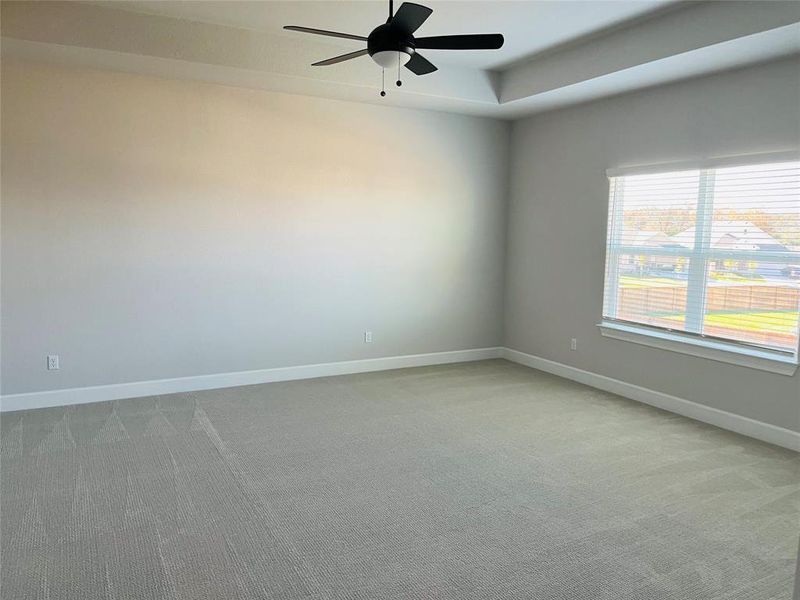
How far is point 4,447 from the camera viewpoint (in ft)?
12.1

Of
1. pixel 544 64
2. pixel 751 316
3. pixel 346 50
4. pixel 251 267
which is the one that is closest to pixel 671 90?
pixel 544 64

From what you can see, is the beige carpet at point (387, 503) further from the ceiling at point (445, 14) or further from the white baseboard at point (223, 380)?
the ceiling at point (445, 14)

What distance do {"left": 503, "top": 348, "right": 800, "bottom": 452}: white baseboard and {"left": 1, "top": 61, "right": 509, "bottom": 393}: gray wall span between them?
1.06 meters

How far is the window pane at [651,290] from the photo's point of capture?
4719mm

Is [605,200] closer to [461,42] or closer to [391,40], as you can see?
[461,42]

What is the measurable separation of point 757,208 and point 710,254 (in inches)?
19.0

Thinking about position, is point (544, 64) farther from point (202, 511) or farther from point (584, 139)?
point (202, 511)

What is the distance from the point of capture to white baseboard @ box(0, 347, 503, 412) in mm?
4527

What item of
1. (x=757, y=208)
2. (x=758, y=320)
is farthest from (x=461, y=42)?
(x=758, y=320)

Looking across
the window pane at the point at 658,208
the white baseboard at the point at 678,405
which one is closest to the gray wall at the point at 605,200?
the white baseboard at the point at 678,405

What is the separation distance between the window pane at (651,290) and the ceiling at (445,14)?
200 centimetres

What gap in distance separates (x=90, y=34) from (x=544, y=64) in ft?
12.0

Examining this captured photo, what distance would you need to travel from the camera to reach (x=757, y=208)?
4.11 meters

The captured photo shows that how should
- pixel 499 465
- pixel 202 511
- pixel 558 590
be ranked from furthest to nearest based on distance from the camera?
pixel 499 465
pixel 202 511
pixel 558 590
